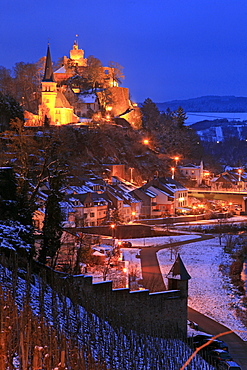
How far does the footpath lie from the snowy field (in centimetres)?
42

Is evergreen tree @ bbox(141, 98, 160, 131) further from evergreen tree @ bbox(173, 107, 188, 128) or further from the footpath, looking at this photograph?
the footpath

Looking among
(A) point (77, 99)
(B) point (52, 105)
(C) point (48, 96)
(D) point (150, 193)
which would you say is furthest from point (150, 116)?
(D) point (150, 193)

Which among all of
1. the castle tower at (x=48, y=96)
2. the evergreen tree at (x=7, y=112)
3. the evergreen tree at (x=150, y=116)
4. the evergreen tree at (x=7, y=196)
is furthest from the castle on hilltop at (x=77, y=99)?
the evergreen tree at (x=7, y=196)

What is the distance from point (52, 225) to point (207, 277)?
14.5 m

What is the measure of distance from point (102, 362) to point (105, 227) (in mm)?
33157

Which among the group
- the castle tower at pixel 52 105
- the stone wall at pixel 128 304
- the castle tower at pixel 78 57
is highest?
the castle tower at pixel 78 57

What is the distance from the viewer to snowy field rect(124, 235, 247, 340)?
2464 cm

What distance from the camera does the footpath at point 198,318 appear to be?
19.2 meters

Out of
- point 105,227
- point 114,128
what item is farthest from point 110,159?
point 105,227

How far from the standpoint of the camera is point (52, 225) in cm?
1984

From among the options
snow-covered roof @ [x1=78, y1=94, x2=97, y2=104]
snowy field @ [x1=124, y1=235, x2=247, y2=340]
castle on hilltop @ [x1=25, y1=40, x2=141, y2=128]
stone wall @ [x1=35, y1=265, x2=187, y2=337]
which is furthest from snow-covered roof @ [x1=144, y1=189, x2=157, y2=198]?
stone wall @ [x1=35, y1=265, x2=187, y2=337]

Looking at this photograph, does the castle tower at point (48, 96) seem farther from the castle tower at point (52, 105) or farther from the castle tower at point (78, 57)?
the castle tower at point (78, 57)

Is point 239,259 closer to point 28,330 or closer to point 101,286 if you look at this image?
point 101,286

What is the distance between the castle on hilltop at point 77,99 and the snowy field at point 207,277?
27.5 m
